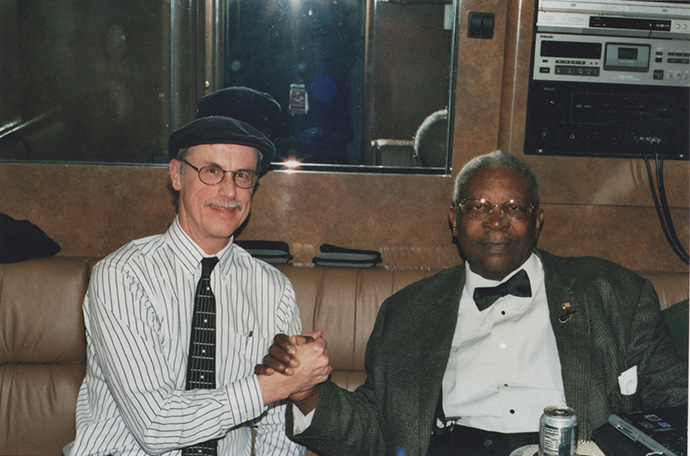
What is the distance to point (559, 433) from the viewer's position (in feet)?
4.74

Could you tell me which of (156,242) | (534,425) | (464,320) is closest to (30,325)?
(156,242)

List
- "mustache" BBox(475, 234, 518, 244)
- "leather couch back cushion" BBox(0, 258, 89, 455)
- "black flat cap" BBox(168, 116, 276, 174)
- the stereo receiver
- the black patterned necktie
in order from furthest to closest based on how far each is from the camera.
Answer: the stereo receiver < "leather couch back cushion" BBox(0, 258, 89, 455) < "mustache" BBox(475, 234, 518, 244) < "black flat cap" BBox(168, 116, 276, 174) < the black patterned necktie

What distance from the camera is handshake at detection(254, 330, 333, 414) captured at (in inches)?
78.5

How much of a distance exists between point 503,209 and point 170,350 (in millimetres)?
1244

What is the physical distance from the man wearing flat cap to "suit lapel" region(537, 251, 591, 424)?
0.80m

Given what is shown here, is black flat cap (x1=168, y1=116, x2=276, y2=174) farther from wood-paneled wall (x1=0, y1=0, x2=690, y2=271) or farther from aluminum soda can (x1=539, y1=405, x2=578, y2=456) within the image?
aluminum soda can (x1=539, y1=405, x2=578, y2=456)

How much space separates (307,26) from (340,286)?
116cm

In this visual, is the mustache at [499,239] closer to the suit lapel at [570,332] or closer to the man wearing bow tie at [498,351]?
the man wearing bow tie at [498,351]

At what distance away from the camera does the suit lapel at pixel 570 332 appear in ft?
7.22

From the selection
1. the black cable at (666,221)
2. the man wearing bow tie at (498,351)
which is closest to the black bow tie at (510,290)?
the man wearing bow tie at (498,351)

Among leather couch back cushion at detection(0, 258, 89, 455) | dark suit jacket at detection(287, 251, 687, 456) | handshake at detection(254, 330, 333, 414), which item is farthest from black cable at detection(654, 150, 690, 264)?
leather couch back cushion at detection(0, 258, 89, 455)

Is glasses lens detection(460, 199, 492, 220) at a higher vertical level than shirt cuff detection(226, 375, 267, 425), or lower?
higher

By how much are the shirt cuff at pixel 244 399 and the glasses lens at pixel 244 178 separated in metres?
0.68

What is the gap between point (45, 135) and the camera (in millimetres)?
3041
